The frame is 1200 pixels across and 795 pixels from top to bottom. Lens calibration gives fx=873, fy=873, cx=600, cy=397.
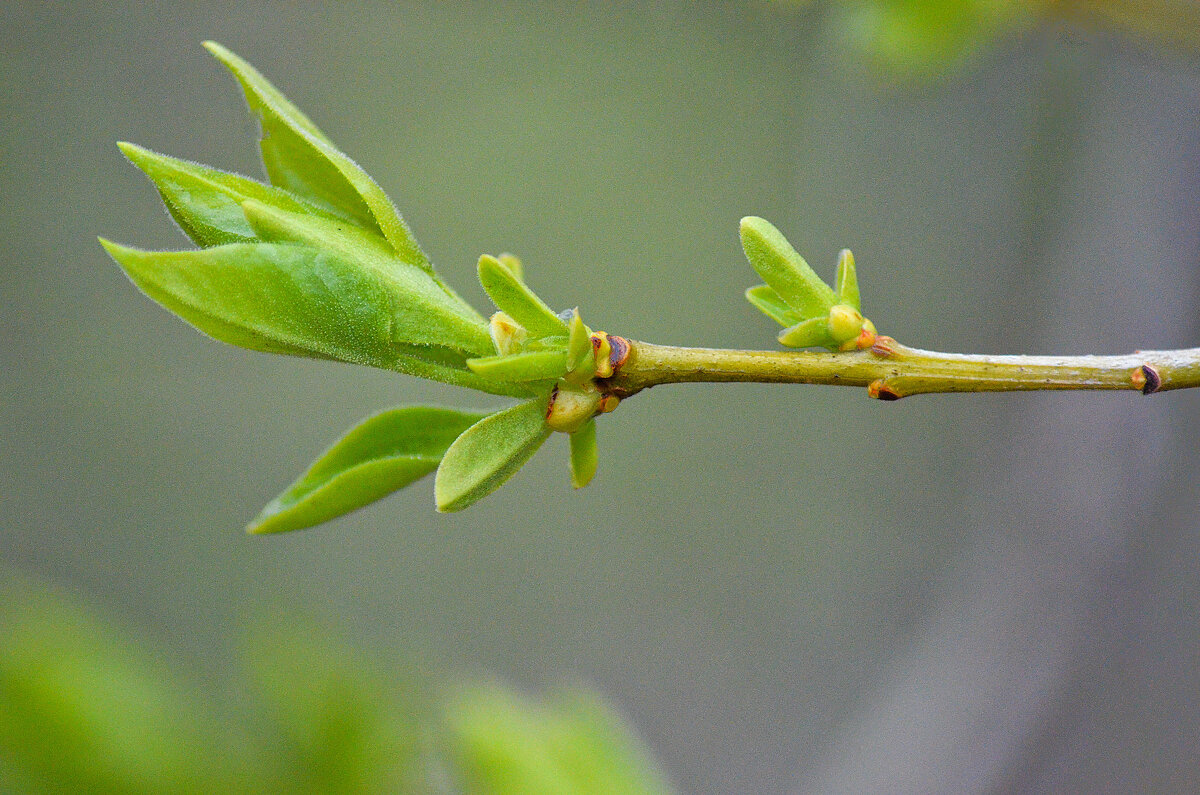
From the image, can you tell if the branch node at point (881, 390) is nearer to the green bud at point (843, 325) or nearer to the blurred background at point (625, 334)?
the green bud at point (843, 325)

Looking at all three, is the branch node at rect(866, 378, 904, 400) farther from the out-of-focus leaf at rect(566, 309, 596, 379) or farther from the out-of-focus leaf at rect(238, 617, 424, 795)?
the out-of-focus leaf at rect(238, 617, 424, 795)

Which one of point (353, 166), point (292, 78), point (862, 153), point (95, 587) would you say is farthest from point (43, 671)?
point (862, 153)

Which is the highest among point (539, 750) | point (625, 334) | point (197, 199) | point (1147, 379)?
point (625, 334)

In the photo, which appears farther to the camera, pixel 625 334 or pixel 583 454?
pixel 625 334

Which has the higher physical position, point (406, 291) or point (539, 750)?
point (406, 291)

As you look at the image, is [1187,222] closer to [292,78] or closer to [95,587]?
[292,78]

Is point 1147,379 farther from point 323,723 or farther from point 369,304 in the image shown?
point 323,723

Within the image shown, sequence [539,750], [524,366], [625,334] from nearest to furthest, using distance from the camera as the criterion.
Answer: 1. [524,366]
2. [539,750]
3. [625,334]

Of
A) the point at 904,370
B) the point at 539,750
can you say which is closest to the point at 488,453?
the point at 904,370
